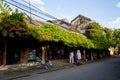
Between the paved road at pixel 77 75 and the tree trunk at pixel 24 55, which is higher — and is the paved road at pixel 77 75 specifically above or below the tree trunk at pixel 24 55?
below

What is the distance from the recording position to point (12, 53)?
22562mm

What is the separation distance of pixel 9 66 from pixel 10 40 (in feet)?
8.50

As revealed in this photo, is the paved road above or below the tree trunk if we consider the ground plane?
below

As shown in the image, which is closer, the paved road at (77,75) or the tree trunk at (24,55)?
the paved road at (77,75)

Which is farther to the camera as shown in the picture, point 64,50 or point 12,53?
point 64,50

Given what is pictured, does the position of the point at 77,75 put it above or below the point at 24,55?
below

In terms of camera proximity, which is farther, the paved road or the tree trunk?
the tree trunk

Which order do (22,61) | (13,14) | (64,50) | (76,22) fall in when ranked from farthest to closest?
(76,22) → (64,50) → (22,61) → (13,14)

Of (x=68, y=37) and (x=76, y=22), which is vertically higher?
(x=76, y=22)

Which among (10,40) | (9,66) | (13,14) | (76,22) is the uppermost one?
(76,22)

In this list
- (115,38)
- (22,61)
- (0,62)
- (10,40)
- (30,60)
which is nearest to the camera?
(0,62)

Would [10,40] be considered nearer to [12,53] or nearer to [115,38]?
[12,53]

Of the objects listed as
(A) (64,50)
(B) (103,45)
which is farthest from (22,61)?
(B) (103,45)

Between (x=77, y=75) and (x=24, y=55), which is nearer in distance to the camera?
(x=77, y=75)
